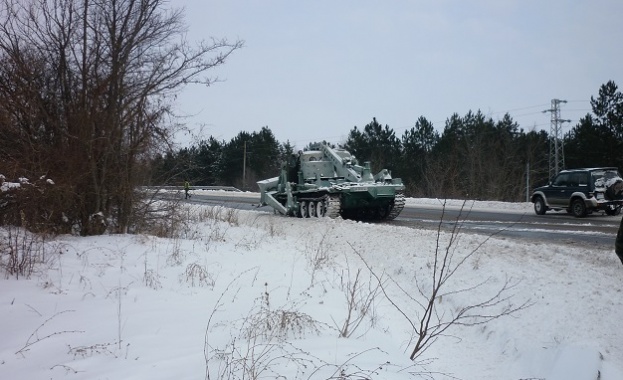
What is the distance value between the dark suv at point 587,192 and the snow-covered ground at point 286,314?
388 inches

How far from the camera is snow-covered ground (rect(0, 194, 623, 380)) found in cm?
418

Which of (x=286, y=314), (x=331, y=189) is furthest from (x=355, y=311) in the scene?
(x=331, y=189)

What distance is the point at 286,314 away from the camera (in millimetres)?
5395

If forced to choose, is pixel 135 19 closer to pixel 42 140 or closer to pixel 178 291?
pixel 42 140

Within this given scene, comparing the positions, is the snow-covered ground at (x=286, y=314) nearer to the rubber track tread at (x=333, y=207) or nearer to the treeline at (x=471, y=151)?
the rubber track tread at (x=333, y=207)

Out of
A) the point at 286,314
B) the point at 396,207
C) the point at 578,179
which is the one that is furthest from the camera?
the point at 578,179

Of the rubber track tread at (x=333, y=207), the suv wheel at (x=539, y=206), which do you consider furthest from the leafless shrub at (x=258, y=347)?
the suv wheel at (x=539, y=206)

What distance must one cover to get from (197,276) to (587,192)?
52.3 ft

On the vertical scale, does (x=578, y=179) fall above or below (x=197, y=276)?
above

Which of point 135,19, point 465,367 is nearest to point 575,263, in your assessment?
point 465,367

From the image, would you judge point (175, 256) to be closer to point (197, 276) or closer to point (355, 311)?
point (197, 276)

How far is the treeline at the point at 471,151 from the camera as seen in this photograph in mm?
37188

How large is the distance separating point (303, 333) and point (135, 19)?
7.72m

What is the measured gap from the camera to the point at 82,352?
13.6 feet
